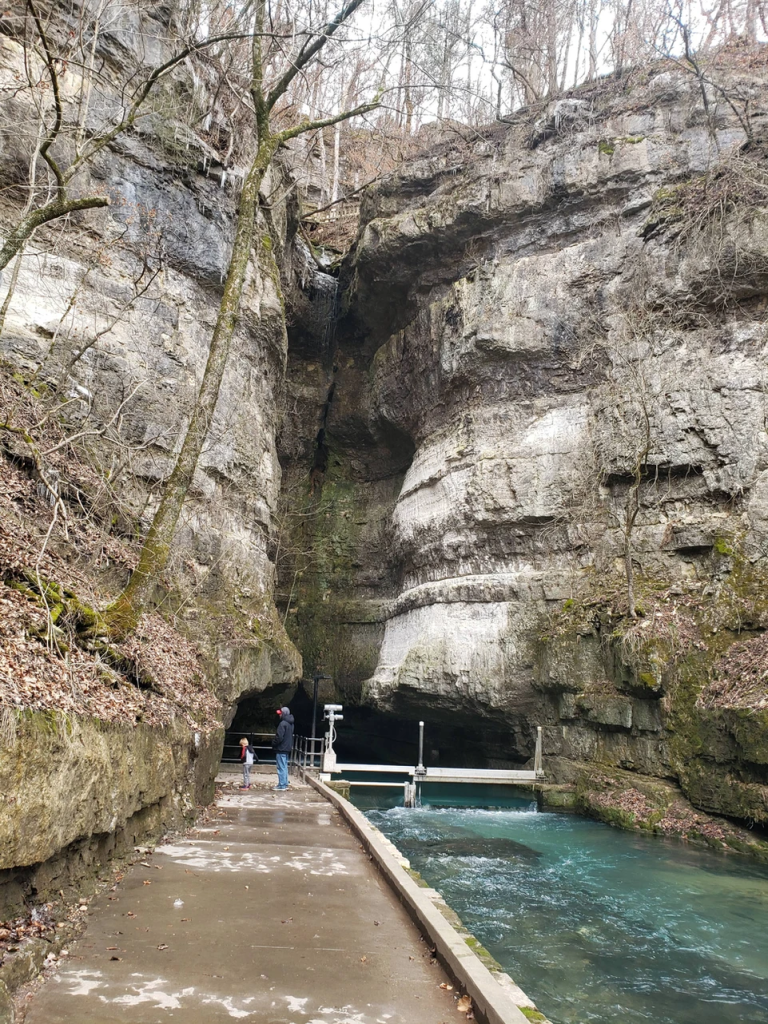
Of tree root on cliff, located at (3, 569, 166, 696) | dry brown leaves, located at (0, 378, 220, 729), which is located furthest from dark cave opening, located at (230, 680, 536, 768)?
tree root on cliff, located at (3, 569, 166, 696)

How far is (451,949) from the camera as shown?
466 centimetres

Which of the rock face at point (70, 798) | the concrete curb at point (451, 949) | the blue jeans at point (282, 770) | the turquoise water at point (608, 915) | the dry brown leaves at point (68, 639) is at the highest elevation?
the dry brown leaves at point (68, 639)

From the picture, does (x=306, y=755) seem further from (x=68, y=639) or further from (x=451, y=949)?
(x=451, y=949)

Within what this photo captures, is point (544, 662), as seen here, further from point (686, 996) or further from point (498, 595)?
point (686, 996)

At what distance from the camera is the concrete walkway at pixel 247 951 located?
381cm

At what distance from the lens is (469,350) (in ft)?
73.8

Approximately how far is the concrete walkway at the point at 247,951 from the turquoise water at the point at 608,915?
2.26 metres

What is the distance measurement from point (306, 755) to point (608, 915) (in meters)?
14.3

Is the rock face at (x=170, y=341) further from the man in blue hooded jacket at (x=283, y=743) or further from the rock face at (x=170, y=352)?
the man in blue hooded jacket at (x=283, y=743)

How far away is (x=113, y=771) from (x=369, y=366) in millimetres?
23884

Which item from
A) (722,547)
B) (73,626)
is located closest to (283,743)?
(73,626)

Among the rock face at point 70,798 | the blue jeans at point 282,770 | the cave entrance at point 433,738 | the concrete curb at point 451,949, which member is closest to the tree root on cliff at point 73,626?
the rock face at point 70,798

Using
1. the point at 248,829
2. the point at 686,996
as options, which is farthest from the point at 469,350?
the point at 686,996

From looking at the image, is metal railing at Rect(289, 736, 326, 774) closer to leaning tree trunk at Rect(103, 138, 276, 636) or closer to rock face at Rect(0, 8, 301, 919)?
rock face at Rect(0, 8, 301, 919)
